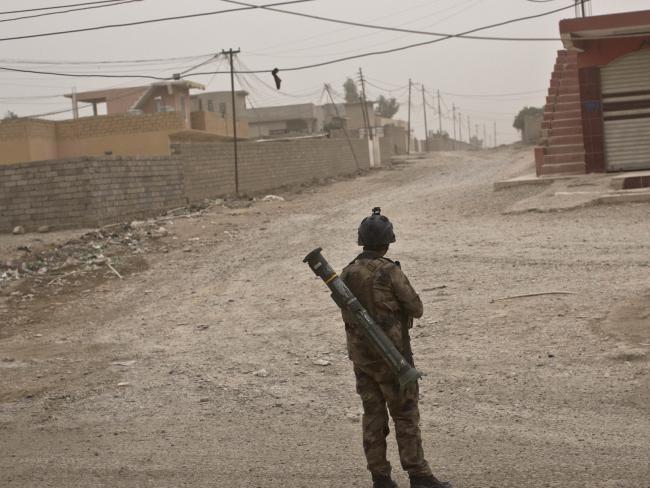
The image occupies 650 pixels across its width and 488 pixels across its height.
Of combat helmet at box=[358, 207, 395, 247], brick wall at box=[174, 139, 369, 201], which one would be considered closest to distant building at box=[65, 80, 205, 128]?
brick wall at box=[174, 139, 369, 201]

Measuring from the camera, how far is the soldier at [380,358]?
13.7 ft

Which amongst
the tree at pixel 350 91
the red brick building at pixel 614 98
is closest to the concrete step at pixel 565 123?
the red brick building at pixel 614 98

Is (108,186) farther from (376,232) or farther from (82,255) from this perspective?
(376,232)

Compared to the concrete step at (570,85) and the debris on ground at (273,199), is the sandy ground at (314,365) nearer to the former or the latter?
the concrete step at (570,85)

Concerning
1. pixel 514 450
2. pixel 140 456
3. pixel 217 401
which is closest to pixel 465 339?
pixel 217 401

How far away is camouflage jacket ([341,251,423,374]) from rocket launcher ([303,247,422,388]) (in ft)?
0.26

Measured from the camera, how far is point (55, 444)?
5.87 meters

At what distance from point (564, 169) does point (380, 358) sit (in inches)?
610

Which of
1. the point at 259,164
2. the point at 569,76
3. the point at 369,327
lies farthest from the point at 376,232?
the point at 259,164

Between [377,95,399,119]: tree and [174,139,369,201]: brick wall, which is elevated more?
[377,95,399,119]: tree

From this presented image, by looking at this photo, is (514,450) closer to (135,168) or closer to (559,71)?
(135,168)

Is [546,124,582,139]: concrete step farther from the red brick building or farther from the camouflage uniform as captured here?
the camouflage uniform

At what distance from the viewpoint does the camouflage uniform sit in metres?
4.19

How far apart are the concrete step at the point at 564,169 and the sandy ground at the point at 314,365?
13.6 ft
